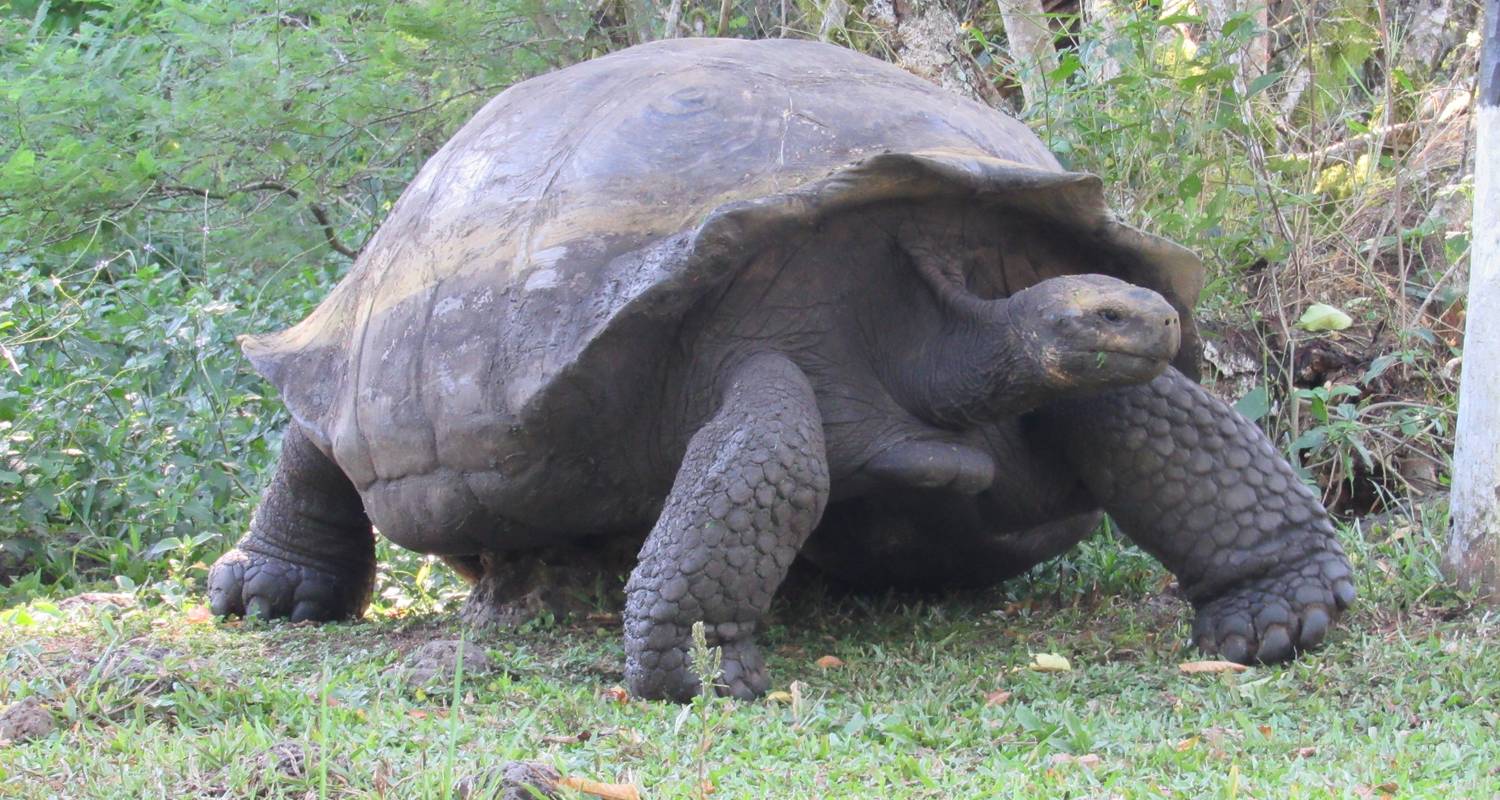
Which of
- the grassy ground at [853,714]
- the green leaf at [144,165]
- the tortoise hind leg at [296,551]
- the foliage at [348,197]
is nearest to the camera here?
the grassy ground at [853,714]

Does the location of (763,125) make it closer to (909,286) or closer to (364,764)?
(909,286)

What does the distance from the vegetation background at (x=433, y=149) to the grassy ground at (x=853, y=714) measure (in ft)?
0.89

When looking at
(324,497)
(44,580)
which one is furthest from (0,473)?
(324,497)

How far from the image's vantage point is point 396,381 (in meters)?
4.02

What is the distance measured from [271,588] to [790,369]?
6.77ft

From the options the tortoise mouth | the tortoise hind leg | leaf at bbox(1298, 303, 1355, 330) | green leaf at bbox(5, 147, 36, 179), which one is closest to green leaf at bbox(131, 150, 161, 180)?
green leaf at bbox(5, 147, 36, 179)

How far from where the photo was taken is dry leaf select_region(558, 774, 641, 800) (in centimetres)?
223

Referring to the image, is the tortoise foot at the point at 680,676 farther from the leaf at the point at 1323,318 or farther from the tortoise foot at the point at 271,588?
the leaf at the point at 1323,318

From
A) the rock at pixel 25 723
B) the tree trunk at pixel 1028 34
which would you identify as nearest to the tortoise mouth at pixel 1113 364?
the rock at pixel 25 723

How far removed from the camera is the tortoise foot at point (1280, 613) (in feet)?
11.6

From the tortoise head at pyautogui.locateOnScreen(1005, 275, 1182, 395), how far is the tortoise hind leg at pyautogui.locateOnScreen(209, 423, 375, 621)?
7.61ft

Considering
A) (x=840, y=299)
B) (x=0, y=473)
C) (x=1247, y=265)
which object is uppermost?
(x=840, y=299)

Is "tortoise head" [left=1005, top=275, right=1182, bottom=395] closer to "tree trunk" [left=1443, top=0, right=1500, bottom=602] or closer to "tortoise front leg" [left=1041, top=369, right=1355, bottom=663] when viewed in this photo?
"tortoise front leg" [left=1041, top=369, right=1355, bottom=663]

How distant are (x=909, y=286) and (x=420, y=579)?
2.25m
